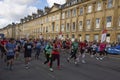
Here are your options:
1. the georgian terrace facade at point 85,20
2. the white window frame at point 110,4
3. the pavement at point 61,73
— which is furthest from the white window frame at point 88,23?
the pavement at point 61,73

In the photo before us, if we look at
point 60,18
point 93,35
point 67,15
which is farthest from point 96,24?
point 60,18

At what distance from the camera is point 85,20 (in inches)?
1721

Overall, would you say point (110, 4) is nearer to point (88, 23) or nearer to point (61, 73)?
point (88, 23)

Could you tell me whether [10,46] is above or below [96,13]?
below

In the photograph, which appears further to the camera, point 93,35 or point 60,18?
point 60,18

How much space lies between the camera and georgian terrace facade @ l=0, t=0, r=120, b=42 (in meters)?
35.0

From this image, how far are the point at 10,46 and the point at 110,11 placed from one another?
27953 millimetres

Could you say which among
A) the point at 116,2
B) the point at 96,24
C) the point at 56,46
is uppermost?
the point at 116,2

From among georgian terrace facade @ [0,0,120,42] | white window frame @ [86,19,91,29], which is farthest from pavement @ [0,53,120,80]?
white window frame @ [86,19,91,29]

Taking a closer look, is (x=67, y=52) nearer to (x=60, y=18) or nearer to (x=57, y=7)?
(x=60, y=18)

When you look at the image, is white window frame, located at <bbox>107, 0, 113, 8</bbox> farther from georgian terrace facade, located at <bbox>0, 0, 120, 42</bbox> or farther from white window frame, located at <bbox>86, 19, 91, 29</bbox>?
white window frame, located at <bbox>86, 19, 91, 29</bbox>

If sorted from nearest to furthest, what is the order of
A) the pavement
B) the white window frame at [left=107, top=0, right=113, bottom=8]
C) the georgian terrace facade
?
the pavement, the georgian terrace facade, the white window frame at [left=107, top=0, right=113, bottom=8]

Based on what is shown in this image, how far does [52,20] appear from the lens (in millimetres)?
63312

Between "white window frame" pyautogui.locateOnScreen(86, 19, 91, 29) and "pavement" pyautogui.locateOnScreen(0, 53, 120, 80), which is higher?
"white window frame" pyautogui.locateOnScreen(86, 19, 91, 29)
